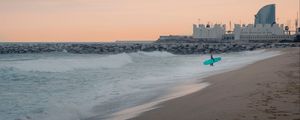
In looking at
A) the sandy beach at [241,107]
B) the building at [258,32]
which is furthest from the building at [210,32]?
the sandy beach at [241,107]

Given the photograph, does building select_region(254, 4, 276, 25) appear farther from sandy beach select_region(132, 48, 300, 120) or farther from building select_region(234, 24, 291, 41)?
sandy beach select_region(132, 48, 300, 120)

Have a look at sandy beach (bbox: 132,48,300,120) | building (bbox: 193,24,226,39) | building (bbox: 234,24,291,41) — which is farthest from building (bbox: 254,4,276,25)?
sandy beach (bbox: 132,48,300,120)

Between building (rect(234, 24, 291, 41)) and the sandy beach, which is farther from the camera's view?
building (rect(234, 24, 291, 41))

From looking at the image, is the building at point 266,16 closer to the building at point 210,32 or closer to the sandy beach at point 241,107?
the building at point 210,32

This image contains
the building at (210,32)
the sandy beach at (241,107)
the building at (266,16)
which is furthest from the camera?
the building at (210,32)

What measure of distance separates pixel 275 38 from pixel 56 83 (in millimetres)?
154588

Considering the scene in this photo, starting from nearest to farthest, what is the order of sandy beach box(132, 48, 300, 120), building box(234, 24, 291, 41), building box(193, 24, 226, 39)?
sandy beach box(132, 48, 300, 120) < building box(234, 24, 291, 41) < building box(193, 24, 226, 39)

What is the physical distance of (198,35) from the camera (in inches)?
7751

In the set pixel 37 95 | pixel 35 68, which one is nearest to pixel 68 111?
pixel 37 95

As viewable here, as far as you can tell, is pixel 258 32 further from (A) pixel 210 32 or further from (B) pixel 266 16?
(A) pixel 210 32

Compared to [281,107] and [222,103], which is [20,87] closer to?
[222,103]

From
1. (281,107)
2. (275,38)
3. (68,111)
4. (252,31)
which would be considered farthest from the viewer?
(252,31)

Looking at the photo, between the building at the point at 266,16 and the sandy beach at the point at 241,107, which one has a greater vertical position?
the building at the point at 266,16

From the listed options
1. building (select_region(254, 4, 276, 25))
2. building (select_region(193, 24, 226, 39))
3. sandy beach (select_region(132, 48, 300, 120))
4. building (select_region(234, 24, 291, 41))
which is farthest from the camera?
building (select_region(193, 24, 226, 39))
